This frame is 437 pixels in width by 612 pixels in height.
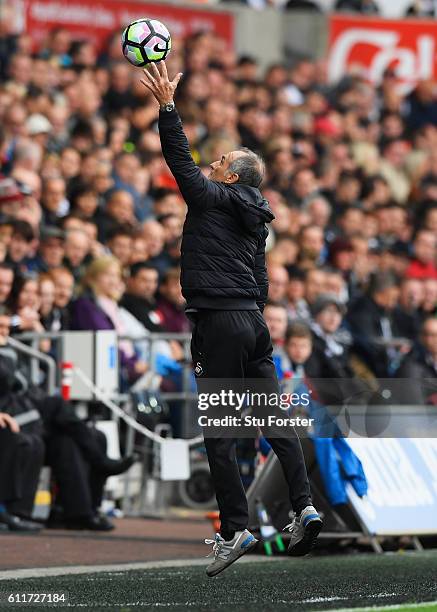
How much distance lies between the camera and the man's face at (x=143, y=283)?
47.1 feet

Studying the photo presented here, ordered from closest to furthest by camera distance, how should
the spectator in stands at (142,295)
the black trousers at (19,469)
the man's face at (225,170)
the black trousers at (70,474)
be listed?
the man's face at (225,170)
the black trousers at (19,469)
the black trousers at (70,474)
the spectator in stands at (142,295)

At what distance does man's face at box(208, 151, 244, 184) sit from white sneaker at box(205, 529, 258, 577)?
194 centimetres

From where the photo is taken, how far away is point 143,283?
1441 centimetres

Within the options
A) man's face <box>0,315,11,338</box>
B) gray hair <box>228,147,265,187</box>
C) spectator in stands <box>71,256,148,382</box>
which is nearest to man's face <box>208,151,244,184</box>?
gray hair <box>228,147,265,187</box>

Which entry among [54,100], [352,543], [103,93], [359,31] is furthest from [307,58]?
[352,543]

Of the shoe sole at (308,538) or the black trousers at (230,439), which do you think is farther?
the black trousers at (230,439)

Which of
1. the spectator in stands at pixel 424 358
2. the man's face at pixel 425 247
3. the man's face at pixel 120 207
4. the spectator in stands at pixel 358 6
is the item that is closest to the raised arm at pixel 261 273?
the spectator in stands at pixel 424 358

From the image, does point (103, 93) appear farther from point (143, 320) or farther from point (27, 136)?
point (143, 320)

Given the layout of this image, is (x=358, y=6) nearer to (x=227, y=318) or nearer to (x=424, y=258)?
(x=424, y=258)

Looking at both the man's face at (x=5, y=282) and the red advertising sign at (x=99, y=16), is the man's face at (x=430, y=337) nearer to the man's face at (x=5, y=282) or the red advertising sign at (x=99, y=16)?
the man's face at (x=5, y=282)

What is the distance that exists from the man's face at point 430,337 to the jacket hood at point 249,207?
22.3 ft

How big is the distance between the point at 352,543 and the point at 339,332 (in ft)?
14.6

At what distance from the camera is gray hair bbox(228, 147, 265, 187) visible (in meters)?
8.84

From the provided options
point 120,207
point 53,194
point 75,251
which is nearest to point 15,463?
point 75,251
